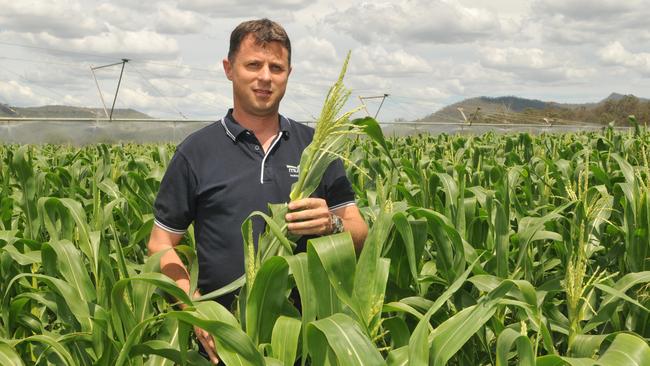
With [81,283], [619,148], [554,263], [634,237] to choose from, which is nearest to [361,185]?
[554,263]

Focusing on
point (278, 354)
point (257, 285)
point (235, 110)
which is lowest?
point (278, 354)

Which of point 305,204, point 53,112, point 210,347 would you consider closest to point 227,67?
point 305,204

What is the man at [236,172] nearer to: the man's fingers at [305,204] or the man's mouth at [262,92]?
the man's mouth at [262,92]

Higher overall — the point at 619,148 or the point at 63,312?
the point at 619,148

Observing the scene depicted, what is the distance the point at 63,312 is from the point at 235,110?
3.19ft

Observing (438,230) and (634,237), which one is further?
(634,237)

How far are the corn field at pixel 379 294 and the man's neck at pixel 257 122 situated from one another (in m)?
0.47

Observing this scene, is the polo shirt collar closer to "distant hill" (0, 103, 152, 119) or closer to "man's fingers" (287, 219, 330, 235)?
"man's fingers" (287, 219, 330, 235)

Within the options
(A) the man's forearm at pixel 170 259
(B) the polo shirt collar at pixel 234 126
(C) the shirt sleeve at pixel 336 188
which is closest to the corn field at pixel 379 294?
(A) the man's forearm at pixel 170 259

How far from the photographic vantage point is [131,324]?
2258 millimetres

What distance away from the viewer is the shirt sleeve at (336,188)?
8.52ft

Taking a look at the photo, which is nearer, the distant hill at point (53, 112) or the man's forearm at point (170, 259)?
the man's forearm at point (170, 259)

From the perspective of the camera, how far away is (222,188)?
248cm

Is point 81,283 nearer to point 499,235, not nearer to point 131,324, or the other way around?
point 131,324
